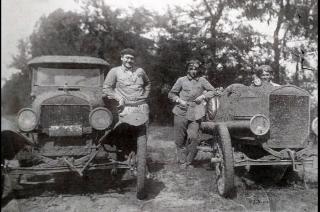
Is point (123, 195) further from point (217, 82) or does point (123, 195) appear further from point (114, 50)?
point (114, 50)

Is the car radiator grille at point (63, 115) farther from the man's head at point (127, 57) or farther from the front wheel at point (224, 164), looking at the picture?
the front wheel at point (224, 164)

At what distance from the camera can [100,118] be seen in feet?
13.3

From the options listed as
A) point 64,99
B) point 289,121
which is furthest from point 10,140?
point 289,121

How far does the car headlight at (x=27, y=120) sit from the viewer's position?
3898mm

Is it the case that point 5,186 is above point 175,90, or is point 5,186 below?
below

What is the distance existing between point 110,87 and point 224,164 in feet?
5.89

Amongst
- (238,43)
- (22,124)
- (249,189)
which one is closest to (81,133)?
(22,124)

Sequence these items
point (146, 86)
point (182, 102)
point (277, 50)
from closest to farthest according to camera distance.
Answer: point (146, 86) → point (182, 102) → point (277, 50)

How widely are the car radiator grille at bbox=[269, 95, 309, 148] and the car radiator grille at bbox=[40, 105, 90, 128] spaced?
2.38 m

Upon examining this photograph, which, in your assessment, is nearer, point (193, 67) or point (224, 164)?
point (224, 164)

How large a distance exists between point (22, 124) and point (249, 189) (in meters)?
2.97

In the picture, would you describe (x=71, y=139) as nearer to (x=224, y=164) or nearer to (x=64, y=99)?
(x=64, y=99)

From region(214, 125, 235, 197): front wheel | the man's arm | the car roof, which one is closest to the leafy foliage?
the car roof

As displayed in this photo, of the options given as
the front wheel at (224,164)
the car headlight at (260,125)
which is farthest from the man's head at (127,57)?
the car headlight at (260,125)
